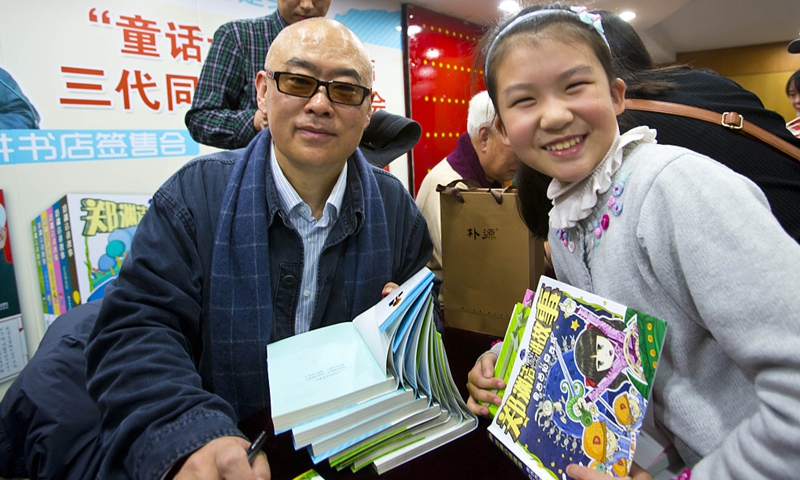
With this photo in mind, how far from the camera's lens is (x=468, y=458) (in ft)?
2.43

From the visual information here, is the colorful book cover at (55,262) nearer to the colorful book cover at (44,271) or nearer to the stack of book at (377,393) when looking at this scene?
the colorful book cover at (44,271)

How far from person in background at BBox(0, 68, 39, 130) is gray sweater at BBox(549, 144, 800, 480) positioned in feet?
8.03

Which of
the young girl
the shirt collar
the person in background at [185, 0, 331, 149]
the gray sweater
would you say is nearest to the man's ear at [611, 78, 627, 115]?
the young girl

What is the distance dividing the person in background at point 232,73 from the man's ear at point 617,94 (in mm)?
1236

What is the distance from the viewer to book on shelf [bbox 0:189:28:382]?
6.62ft

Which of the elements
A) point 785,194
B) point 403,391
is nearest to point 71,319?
point 403,391

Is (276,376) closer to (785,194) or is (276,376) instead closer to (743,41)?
(785,194)

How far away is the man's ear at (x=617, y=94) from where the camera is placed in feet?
2.77

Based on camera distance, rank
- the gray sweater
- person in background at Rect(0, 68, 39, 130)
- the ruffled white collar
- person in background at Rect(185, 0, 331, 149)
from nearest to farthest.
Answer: the gray sweater → the ruffled white collar → person in background at Rect(185, 0, 331, 149) → person in background at Rect(0, 68, 39, 130)

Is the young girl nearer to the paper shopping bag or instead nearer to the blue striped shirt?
the paper shopping bag

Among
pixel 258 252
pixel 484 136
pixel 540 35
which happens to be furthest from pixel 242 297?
pixel 484 136

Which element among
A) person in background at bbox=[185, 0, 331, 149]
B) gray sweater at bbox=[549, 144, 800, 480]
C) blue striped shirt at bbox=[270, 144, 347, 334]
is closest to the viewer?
gray sweater at bbox=[549, 144, 800, 480]

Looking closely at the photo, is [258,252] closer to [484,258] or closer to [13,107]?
[484,258]

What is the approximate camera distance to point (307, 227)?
3.96ft
